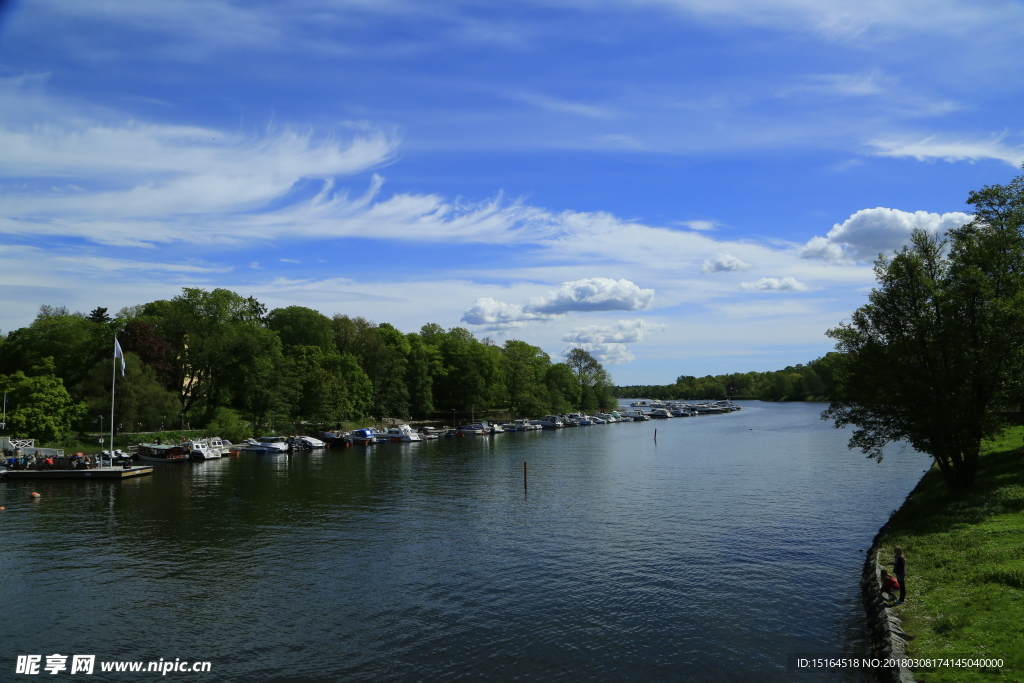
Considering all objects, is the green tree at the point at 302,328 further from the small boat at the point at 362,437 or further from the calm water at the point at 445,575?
the calm water at the point at 445,575

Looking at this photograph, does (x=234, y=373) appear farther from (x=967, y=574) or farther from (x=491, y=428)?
(x=967, y=574)

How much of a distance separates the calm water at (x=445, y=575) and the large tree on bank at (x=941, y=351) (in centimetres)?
614

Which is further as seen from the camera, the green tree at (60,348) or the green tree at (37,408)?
the green tree at (60,348)

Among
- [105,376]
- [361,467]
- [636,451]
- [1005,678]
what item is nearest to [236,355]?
[105,376]

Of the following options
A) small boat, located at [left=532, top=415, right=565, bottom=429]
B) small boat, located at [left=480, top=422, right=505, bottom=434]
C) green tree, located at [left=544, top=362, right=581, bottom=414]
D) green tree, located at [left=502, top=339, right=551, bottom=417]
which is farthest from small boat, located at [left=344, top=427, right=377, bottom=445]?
green tree, located at [left=544, top=362, right=581, bottom=414]

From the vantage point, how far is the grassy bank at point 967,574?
16266mm

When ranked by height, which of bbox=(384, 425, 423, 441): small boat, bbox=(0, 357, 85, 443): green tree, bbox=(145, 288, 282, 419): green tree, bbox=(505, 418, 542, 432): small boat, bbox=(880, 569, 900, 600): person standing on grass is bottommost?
bbox=(505, 418, 542, 432): small boat

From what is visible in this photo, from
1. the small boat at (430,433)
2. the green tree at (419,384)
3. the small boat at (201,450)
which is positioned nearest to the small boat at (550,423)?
the green tree at (419,384)

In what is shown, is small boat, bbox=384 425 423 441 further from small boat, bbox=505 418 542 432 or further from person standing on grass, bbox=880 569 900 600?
person standing on grass, bbox=880 569 900 600

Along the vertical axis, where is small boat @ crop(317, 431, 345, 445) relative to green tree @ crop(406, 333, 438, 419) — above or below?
below

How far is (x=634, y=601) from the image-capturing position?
25.4 meters

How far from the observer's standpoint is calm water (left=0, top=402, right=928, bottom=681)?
816 inches

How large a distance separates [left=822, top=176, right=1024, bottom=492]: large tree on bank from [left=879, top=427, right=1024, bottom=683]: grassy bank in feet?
11.1

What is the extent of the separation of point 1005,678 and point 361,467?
206 feet
